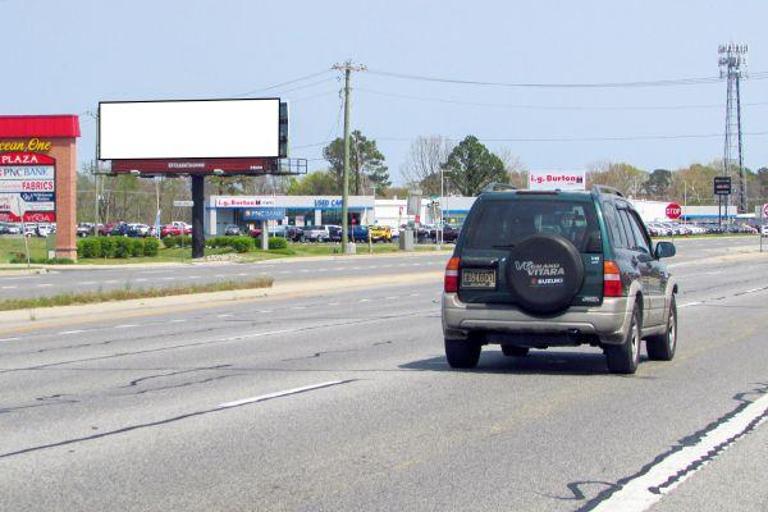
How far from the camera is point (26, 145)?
59.2 meters

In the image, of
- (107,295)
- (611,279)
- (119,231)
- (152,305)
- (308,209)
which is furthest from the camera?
(308,209)

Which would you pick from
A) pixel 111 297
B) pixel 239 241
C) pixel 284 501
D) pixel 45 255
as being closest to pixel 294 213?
pixel 239 241

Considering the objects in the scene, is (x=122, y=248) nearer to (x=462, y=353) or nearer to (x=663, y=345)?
(x=663, y=345)

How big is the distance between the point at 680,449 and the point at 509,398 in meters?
2.84

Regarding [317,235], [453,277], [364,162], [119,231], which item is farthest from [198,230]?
[364,162]

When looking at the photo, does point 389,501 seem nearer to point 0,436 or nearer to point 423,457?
point 423,457

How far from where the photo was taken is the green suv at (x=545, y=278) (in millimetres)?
12938

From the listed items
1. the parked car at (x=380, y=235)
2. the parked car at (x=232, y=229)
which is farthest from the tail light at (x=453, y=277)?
Result: the parked car at (x=232, y=229)

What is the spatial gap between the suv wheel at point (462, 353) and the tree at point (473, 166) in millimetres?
117431

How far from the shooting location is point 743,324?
873 inches

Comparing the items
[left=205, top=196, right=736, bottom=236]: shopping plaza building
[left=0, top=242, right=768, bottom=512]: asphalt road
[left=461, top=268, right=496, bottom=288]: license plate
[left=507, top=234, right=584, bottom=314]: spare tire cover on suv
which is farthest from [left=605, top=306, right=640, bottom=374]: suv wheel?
[left=205, top=196, right=736, bottom=236]: shopping plaza building

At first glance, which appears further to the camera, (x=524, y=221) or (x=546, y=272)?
(x=524, y=221)

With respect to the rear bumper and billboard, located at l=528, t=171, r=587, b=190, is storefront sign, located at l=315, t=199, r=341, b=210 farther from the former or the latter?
the rear bumper

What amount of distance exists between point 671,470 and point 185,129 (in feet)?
201
